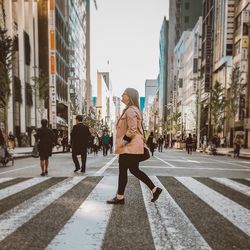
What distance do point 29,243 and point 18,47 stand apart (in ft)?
123

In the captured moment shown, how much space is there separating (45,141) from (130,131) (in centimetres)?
472

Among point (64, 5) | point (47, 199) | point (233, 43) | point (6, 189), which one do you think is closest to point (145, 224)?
point (47, 199)

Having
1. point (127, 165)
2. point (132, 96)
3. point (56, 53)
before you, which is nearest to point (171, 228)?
point (127, 165)

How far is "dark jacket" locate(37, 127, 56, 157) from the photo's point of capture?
862 centimetres

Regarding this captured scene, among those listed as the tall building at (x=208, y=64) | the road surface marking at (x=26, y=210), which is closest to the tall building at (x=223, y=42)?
the tall building at (x=208, y=64)

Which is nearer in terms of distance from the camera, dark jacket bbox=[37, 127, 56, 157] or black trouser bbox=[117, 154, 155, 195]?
black trouser bbox=[117, 154, 155, 195]

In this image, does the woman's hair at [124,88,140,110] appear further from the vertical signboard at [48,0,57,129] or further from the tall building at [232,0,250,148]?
the vertical signboard at [48,0,57,129]

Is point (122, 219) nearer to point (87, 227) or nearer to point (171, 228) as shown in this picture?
point (87, 227)

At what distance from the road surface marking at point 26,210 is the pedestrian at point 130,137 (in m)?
1.05

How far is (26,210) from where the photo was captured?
14.4 ft

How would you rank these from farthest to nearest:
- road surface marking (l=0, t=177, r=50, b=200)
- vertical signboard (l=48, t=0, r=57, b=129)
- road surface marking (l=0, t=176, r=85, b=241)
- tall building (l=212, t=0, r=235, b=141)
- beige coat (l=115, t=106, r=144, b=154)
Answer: tall building (l=212, t=0, r=235, b=141) → vertical signboard (l=48, t=0, r=57, b=129) → road surface marking (l=0, t=177, r=50, b=200) → beige coat (l=115, t=106, r=144, b=154) → road surface marking (l=0, t=176, r=85, b=241)

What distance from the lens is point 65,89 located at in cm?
6372

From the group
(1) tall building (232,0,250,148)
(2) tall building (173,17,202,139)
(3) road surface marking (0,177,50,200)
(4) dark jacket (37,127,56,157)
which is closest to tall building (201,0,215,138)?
(2) tall building (173,17,202,139)

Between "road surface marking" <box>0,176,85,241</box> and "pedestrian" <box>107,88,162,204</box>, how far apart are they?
3.45 feet
